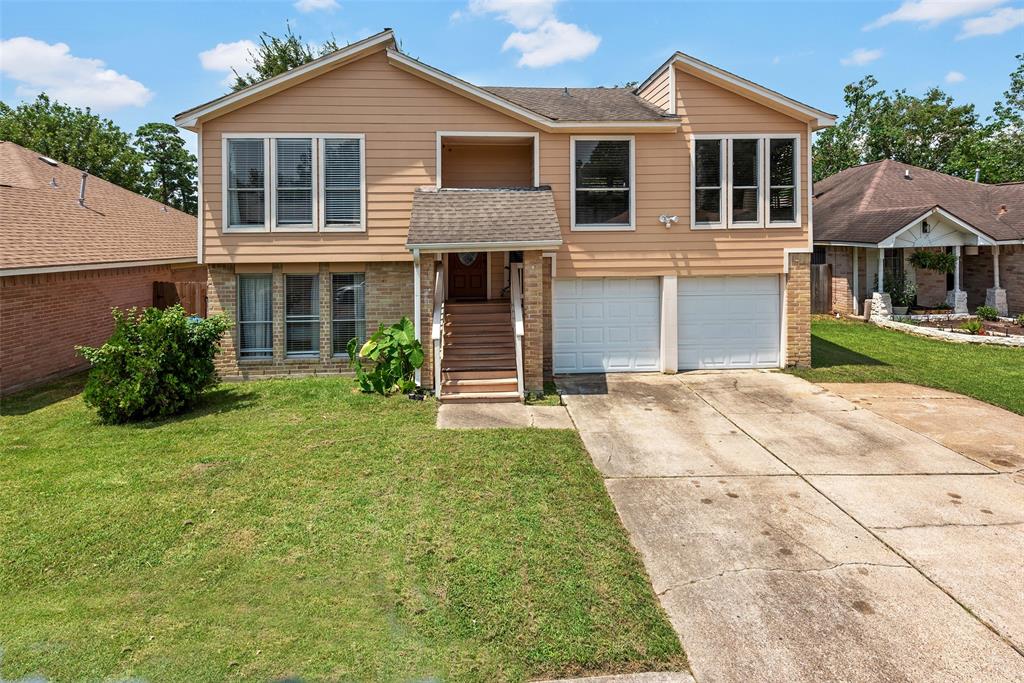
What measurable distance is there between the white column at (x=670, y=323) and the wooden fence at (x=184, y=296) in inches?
473

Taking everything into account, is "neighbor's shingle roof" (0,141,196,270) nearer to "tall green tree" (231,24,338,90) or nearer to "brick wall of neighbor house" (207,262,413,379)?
"brick wall of neighbor house" (207,262,413,379)

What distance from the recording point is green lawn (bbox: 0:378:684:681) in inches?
149

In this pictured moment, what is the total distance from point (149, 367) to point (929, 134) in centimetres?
4389

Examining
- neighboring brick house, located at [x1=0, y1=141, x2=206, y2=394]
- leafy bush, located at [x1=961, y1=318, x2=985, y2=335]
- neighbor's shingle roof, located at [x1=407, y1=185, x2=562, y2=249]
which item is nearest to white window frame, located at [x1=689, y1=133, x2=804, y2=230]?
neighbor's shingle roof, located at [x1=407, y1=185, x2=562, y2=249]

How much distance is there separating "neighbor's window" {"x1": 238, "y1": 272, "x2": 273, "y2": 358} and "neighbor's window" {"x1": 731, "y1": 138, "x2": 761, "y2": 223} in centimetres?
969

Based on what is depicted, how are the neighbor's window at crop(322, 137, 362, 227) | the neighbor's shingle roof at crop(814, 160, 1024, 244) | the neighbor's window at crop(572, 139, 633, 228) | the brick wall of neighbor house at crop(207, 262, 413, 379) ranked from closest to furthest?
the neighbor's window at crop(322, 137, 362, 227) → the brick wall of neighbor house at crop(207, 262, 413, 379) → the neighbor's window at crop(572, 139, 633, 228) → the neighbor's shingle roof at crop(814, 160, 1024, 244)

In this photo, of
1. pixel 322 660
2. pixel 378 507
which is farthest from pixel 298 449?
pixel 322 660

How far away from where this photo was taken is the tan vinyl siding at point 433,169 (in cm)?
1172

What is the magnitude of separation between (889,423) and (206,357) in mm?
10599

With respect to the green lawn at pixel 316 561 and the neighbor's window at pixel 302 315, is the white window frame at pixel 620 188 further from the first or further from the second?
the green lawn at pixel 316 561

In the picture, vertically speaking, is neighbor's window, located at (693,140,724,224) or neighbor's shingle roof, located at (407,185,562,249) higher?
neighbor's window, located at (693,140,724,224)

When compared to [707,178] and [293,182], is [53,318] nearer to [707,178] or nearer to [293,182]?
[293,182]

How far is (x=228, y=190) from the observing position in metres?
11.8

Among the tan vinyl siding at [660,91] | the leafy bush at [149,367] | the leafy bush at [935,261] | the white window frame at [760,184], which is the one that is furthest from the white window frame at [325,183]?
the leafy bush at [935,261]
